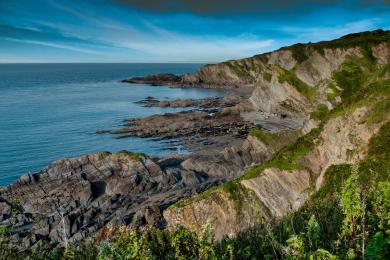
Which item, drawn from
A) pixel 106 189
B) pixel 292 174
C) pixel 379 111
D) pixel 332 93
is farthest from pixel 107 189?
pixel 332 93

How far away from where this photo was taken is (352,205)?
324 inches

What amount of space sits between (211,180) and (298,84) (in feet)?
177

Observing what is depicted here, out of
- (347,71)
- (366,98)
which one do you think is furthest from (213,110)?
(366,98)

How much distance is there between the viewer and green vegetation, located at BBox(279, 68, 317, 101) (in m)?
93.8

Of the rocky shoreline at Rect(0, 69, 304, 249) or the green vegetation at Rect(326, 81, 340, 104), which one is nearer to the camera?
the rocky shoreline at Rect(0, 69, 304, 249)

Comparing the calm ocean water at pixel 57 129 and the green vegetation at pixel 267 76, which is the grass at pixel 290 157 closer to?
the calm ocean water at pixel 57 129

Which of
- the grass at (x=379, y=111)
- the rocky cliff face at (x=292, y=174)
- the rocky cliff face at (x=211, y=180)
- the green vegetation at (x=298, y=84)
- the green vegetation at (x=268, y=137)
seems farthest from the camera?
the green vegetation at (x=298, y=84)

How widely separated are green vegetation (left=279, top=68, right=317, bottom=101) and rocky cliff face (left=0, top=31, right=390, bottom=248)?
3.02 m

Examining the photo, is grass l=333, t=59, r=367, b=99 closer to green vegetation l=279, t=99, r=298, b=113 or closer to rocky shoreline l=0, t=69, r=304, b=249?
green vegetation l=279, t=99, r=298, b=113

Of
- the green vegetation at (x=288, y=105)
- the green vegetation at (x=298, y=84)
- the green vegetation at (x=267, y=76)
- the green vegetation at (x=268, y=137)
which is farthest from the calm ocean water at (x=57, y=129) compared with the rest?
the green vegetation at (x=298, y=84)

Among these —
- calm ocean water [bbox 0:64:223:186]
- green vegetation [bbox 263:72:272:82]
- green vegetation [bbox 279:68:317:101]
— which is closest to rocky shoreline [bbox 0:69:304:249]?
calm ocean water [bbox 0:64:223:186]

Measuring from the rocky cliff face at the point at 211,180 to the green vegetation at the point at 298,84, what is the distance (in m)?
3.02

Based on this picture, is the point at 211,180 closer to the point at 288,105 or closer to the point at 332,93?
the point at 332,93

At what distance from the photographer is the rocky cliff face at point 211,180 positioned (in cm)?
3006
